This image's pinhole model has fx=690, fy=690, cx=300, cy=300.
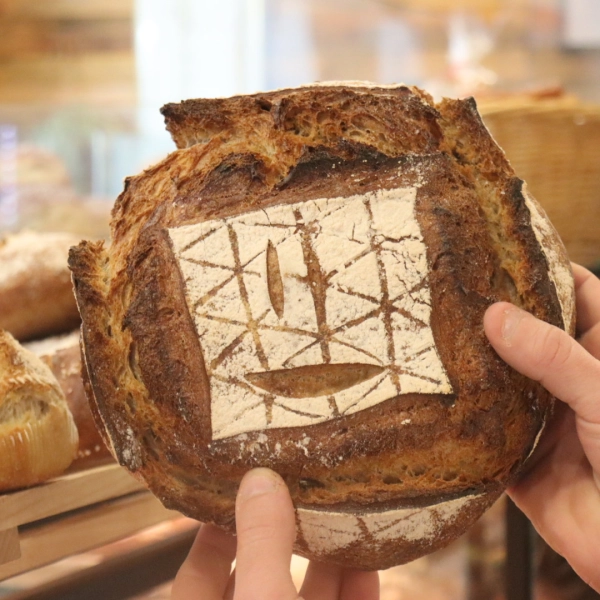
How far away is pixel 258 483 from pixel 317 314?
218 millimetres

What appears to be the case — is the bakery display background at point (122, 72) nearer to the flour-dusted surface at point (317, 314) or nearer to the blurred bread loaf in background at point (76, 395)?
the blurred bread loaf in background at point (76, 395)

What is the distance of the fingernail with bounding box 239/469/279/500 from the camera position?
0.82 meters

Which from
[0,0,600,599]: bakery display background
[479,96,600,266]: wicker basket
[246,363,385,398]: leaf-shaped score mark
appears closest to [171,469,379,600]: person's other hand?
[246,363,385,398]: leaf-shaped score mark

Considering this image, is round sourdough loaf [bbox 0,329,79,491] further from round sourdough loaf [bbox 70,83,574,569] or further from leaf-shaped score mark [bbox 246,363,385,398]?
leaf-shaped score mark [bbox 246,363,385,398]

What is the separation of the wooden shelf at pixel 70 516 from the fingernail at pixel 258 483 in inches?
19.6

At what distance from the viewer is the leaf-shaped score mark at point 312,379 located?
34.3 inches

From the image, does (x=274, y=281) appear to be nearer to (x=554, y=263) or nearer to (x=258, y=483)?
(x=258, y=483)

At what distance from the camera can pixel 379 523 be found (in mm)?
887

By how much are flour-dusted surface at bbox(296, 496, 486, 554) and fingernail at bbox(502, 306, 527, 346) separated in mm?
220

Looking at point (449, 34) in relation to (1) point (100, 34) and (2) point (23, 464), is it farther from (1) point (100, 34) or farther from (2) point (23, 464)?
(2) point (23, 464)

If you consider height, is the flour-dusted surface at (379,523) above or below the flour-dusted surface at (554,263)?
below

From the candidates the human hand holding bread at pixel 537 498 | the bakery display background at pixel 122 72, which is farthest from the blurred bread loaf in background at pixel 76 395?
the bakery display background at pixel 122 72

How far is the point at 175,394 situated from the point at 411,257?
0.35 meters

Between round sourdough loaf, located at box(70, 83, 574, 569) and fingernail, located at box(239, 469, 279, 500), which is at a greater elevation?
round sourdough loaf, located at box(70, 83, 574, 569)
